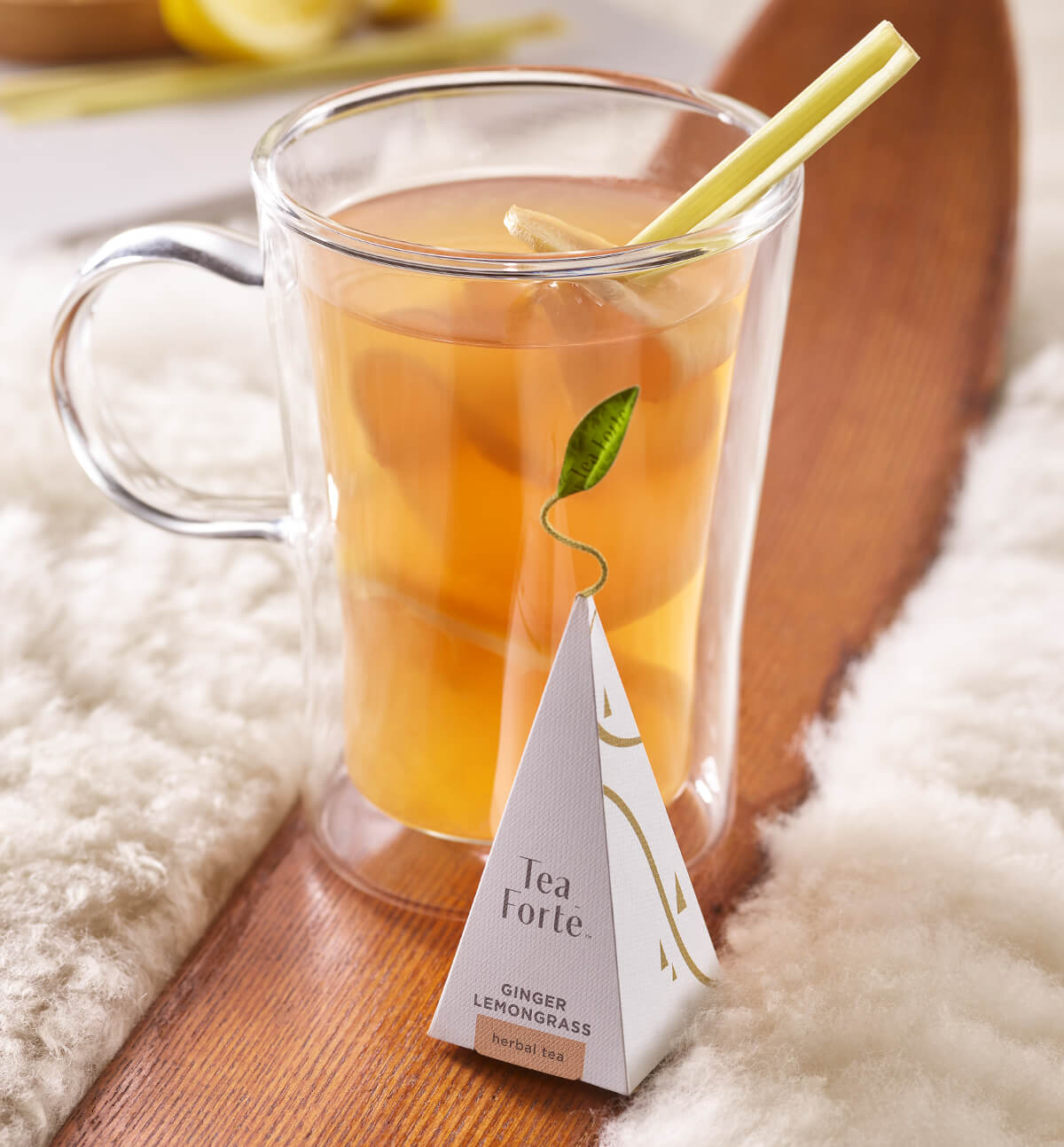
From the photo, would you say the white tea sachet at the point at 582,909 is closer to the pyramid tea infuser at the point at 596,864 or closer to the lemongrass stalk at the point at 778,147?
the pyramid tea infuser at the point at 596,864

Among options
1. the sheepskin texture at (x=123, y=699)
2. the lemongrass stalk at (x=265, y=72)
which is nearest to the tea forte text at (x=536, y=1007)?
the sheepskin texture at (x=123, y=699)

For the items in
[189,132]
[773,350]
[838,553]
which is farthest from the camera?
[189,132]

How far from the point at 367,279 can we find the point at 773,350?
173 millimetres

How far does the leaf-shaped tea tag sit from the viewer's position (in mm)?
347

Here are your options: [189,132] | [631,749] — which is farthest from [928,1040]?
[189,132]

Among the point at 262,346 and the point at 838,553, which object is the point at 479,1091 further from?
the point at 262,346

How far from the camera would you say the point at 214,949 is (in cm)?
48

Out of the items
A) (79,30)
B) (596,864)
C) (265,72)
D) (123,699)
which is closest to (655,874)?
(596,864)

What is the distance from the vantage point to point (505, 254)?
0.37 m

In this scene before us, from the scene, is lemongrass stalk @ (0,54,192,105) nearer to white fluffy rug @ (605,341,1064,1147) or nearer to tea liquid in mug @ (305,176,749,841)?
tea liquid in mug @ (305,176,749,841)

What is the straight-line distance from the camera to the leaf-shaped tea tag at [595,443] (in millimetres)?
347

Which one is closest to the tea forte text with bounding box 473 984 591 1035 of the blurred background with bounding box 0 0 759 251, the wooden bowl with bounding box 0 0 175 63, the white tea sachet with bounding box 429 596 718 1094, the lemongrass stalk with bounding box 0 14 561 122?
the white tea sachet with bounding box 429 596 718 1094

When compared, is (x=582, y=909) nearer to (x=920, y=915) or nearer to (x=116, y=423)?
(x=920, y=915)

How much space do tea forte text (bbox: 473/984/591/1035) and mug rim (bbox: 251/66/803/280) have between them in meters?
0.22
